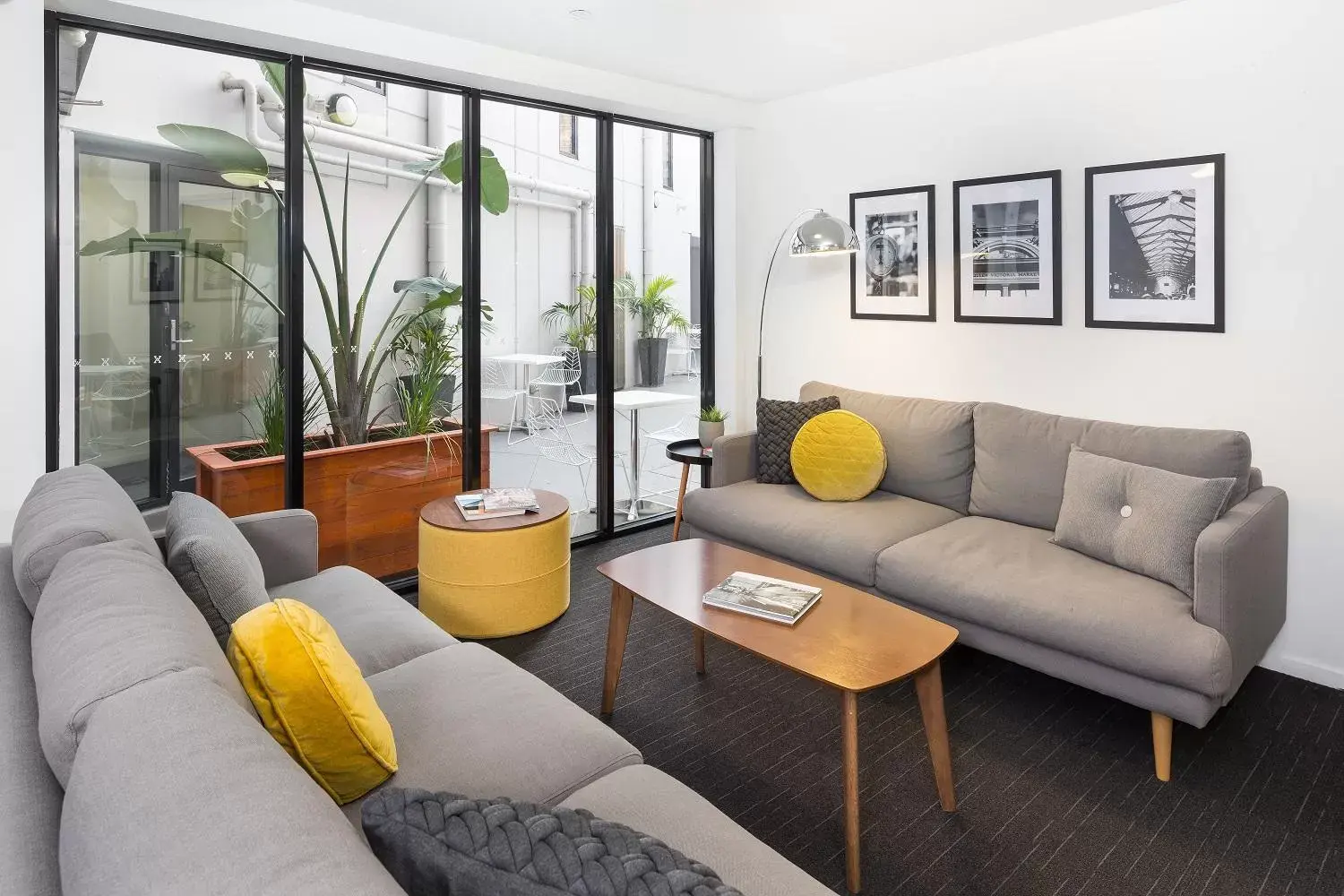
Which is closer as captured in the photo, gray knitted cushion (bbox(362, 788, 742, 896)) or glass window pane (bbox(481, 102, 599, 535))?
gray knitted cushion (bbox(362, 788, 742, 896))

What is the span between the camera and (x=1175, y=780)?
246cm

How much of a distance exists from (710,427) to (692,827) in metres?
3.41

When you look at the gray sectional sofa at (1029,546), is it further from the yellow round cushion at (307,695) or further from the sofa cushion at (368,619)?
the yellow round cushion at (307,695)

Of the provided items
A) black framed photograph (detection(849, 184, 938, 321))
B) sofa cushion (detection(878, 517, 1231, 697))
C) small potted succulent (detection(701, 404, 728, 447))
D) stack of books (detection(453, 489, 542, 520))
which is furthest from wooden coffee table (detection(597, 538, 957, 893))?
black framed photograph (detection(849, 184, 938, 321))

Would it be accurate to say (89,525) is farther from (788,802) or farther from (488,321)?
(488,321)

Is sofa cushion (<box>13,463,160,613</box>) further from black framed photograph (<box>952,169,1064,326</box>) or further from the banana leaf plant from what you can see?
black framed photograph (<box>952,169,1064,326</box>)

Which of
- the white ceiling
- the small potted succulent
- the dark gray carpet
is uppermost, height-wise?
the white ceiling

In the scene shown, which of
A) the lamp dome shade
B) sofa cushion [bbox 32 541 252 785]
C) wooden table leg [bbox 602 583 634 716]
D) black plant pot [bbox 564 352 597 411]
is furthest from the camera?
black plant pot [bbox 564 352 597 411]

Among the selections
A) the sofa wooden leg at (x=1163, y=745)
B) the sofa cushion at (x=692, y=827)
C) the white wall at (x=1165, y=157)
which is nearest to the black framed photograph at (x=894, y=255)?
the white wall at (x=1165, y=157)

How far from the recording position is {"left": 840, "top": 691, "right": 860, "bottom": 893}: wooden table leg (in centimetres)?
202

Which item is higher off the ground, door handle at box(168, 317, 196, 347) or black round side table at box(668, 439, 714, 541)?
door handle at box(168, 317, 196, 347)

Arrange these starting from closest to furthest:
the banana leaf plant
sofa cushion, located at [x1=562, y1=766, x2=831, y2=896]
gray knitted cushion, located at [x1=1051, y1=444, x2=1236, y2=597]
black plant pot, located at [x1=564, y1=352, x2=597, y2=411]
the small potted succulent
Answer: sofa cushion, located at [x1=562, y1=766, x2=831, y2=896] < gray knitted cushion, located at [x1=1051, y1=444, x2=1236, y2=597] < the banana leaf plant < black plant pot, located at [x1=564, y1=352, x2=597, y2=411] < the small potted succulent

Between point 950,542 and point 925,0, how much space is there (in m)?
2.07

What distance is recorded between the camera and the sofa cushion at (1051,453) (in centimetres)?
294
